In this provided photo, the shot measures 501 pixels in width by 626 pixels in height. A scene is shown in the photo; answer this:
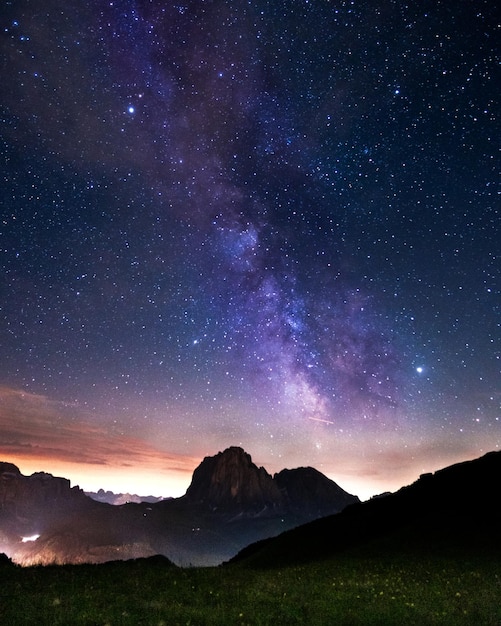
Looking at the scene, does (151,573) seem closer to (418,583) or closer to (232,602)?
(232,602)

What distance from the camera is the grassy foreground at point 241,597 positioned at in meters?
13.7

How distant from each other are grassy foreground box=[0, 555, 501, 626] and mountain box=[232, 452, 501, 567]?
1314 centimetres

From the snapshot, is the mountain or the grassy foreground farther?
the mountain

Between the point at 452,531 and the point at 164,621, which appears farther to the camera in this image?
the point at 452,531

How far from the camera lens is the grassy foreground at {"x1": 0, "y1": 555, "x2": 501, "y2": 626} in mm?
13672

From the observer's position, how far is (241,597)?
1667cm

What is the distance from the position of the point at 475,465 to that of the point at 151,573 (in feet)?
229

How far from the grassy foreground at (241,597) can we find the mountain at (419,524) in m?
13.1

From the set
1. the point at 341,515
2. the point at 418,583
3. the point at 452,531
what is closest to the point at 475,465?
the point at 341,515

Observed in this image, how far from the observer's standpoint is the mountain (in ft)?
122

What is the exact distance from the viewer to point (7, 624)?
1234cm

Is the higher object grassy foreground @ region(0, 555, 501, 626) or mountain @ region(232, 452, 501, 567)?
mountain @ region(232, 452, 501, 567)

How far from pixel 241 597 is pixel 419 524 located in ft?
112

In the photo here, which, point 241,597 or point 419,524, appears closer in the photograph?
point 241,597
